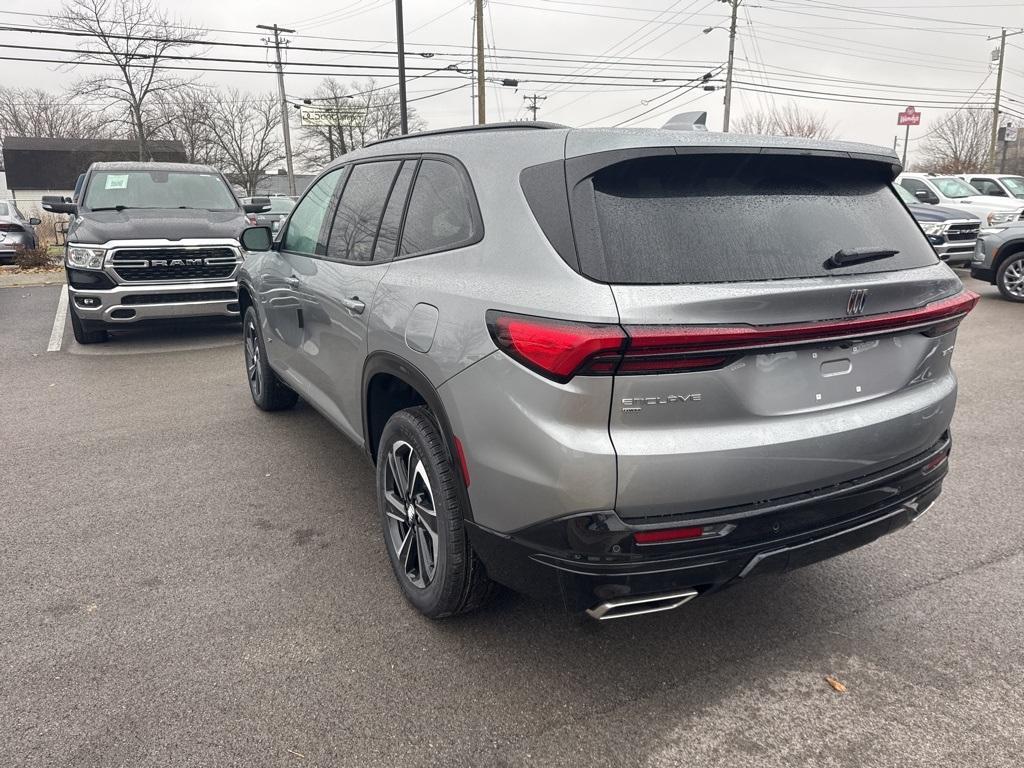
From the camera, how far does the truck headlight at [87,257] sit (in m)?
7.49

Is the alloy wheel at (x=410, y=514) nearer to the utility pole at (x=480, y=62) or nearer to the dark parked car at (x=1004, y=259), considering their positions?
the dark parked car at (x=1004, y=259)

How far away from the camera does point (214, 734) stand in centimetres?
229

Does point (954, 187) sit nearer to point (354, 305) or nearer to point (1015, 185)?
point (1015, 185)

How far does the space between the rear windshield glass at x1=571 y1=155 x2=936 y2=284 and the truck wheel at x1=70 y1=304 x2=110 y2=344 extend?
7.41 meters

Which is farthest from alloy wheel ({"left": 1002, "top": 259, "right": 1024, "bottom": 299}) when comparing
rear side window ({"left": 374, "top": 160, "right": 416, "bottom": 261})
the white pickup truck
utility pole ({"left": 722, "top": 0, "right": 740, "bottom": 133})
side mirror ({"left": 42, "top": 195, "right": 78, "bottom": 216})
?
utility pole ({"left": 722, "top": 0, "right": 740, "bottom": 133})

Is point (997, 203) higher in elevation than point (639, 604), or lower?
higher

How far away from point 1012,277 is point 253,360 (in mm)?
10239

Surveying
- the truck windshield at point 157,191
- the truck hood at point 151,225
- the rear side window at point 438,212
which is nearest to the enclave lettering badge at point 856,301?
the rear side window at point 438,212

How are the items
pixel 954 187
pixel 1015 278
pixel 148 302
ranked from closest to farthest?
pixel 148 302 → pixel 1015 278 → pixel 954 187

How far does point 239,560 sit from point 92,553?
0.71m

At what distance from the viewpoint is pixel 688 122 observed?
269 centimetres

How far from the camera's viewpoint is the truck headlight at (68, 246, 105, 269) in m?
7.49

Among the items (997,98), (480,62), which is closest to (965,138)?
(997,98)

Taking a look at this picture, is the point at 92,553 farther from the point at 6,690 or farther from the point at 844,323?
the point at 844,323
